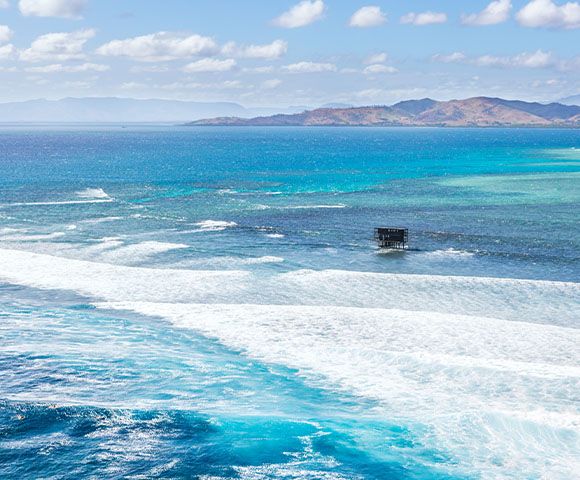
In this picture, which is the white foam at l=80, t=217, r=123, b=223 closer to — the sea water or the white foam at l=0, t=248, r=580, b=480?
the sea water

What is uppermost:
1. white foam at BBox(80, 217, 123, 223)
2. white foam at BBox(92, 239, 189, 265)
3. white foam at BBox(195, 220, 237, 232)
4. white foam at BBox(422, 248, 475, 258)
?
white foam at BBox(80, 217, 123, 223)

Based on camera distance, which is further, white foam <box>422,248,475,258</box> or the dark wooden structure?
the dark wooden structure

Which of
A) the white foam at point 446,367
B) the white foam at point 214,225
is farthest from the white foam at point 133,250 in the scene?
the white foam at point 446,367

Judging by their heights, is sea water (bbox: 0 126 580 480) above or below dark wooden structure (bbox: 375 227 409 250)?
below

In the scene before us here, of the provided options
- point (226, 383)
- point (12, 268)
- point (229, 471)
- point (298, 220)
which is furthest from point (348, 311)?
point (298, 220)

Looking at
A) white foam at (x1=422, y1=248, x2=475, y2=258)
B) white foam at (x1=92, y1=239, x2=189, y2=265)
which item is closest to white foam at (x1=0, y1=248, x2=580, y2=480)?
white foam at (x1=92, y1=239, x2=189, y2=265)

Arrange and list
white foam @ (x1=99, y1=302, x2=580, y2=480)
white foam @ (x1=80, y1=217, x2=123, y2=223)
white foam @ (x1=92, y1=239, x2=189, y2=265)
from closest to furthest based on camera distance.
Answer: white foam @ (x1=99, y1=302, x2=580, y2=480) → white foam @ (x1=92, y1=239, x2=189, y2=265) → white foam @ (x1=80, y1=217, x2=123, y2=223)
